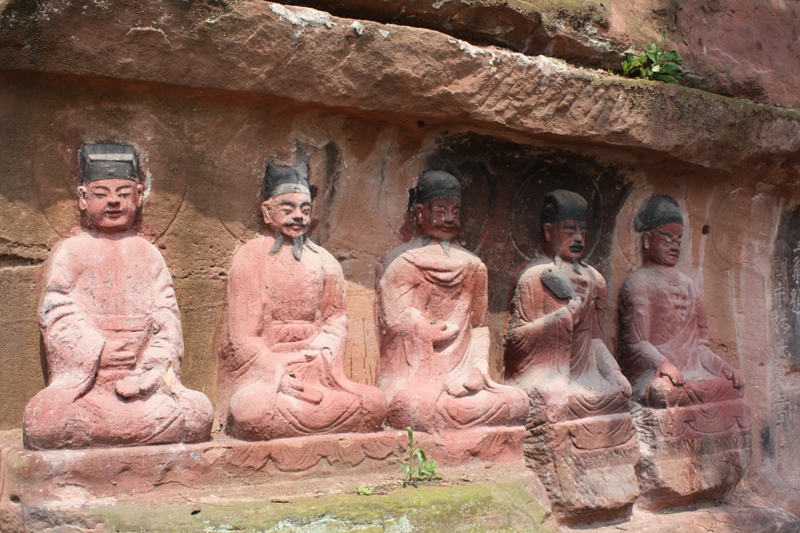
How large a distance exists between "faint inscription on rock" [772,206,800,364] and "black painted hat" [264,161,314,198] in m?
4.22

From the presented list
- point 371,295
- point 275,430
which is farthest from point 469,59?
point 275,430

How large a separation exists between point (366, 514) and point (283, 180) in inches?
83.9

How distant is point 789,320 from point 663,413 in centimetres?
215

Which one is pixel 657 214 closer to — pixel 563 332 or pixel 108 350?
pixel 563 332

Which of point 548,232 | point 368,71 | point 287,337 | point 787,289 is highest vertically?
point 368,71

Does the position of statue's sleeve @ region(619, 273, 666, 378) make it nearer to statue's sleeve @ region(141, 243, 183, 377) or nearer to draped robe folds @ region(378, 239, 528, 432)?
draped robe folds @ region(378, 239, 528, 432)

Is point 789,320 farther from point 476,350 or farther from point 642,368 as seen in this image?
point 476,350

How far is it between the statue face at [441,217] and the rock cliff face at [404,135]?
0.23m

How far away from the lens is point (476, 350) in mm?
6188

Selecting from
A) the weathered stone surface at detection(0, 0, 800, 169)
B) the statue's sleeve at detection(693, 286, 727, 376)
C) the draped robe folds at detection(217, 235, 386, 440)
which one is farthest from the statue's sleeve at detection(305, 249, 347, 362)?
the statue's sleeve at detection(693, 286, 727, 376)

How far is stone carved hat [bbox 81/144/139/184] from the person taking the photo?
5478 millimetres

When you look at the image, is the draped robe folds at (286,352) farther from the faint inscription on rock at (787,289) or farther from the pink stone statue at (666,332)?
the faint inscription on rock at (787,289)

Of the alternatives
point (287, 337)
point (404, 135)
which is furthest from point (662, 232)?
point (287, 337)

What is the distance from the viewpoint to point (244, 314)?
18.8ft
